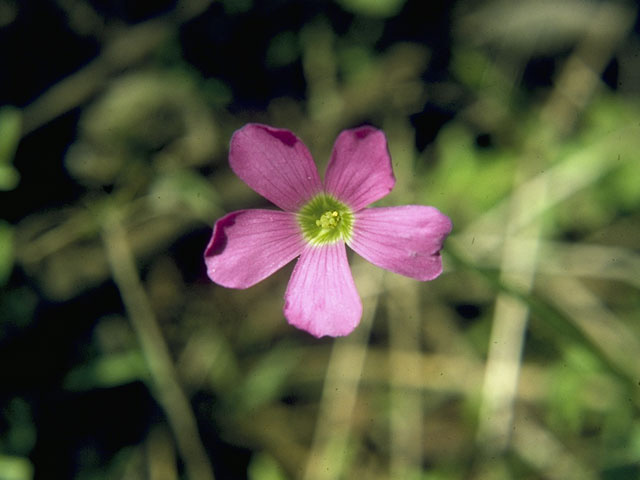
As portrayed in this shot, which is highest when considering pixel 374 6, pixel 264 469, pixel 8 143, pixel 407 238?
pixel 374 6

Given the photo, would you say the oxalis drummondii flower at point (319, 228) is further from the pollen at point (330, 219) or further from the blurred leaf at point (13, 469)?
the blurred leaf at point (13, 469)

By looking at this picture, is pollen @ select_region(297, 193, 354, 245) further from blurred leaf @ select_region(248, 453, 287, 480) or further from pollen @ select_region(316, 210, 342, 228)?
blurred leaf @ select_region(248, 453, 287, 480)

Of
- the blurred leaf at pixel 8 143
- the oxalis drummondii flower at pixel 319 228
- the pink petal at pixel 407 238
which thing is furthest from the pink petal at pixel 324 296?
the blurred leaf at pixel 8 143

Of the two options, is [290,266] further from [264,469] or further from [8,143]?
[8,143]

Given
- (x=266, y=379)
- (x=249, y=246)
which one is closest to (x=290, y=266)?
(x=266, y=379)

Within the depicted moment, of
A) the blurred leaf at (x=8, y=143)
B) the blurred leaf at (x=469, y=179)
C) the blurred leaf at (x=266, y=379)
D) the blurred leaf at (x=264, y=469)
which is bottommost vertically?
the blurred leaf at (x=264, y=469)
